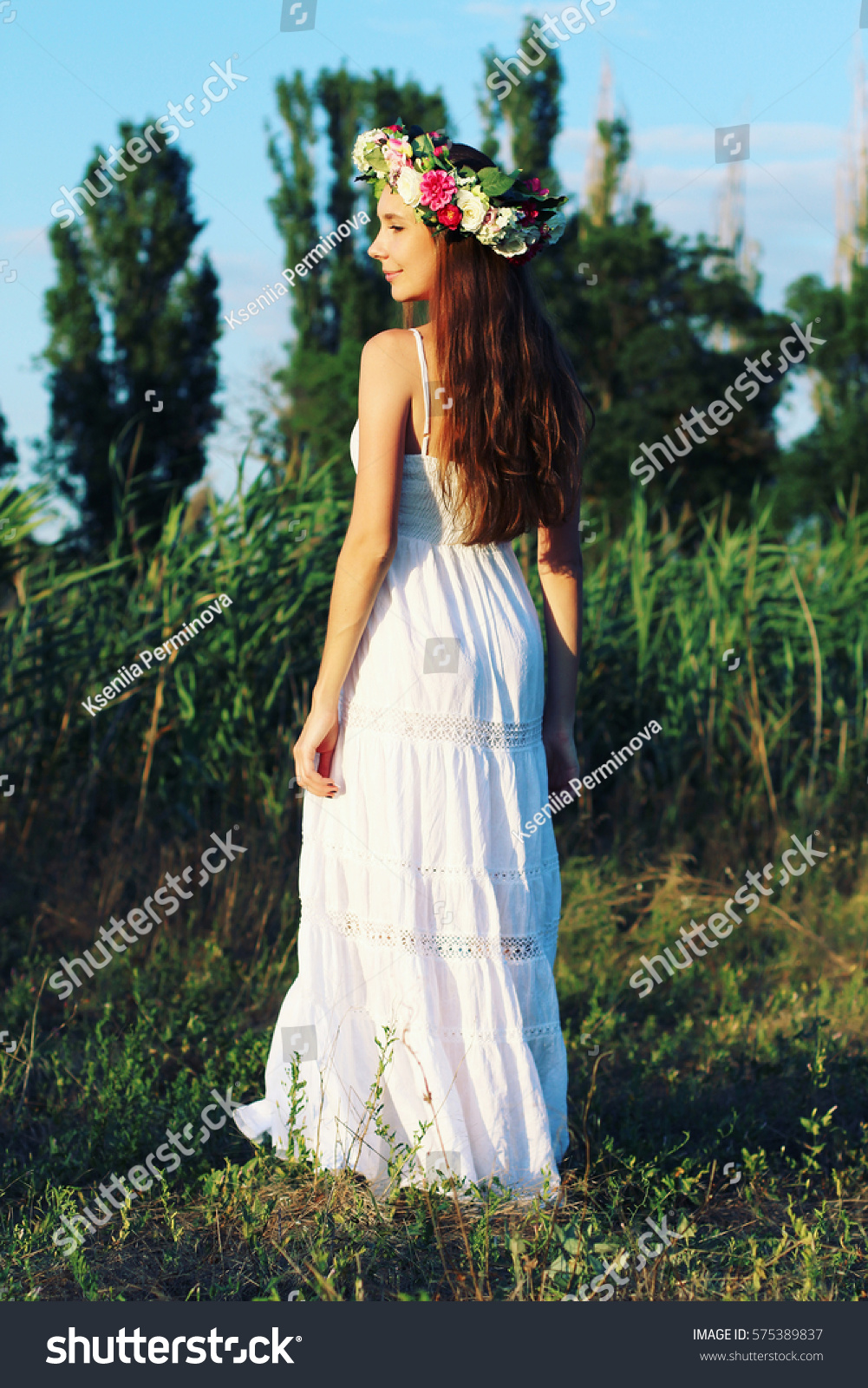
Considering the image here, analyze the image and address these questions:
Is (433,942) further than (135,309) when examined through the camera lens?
No

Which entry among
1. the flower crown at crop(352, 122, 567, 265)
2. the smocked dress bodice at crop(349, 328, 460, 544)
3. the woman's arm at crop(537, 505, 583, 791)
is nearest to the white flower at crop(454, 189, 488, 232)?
the flower crown at crop(352, 122, 567, 265)

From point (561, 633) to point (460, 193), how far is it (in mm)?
907

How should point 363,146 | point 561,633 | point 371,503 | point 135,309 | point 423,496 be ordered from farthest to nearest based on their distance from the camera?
point 135,309 → point 561,633 → point 363,146 → point 423,496 → point 371,503

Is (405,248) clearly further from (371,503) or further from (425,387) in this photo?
(371,503)

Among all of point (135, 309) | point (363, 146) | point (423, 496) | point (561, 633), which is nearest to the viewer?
point (423, 496)

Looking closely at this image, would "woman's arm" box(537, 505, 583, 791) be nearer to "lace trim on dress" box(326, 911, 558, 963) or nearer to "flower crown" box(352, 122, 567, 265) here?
"lace trim on dress" box(326, 911, 558, 963)

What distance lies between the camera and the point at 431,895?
2.28 metres

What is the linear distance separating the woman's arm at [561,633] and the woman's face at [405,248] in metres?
0.55

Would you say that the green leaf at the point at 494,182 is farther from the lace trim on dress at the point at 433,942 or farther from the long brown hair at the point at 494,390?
the lace trim on dress at the point at 433,942

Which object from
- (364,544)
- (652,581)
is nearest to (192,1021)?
(364,544)

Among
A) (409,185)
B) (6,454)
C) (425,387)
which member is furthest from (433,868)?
(6,454)

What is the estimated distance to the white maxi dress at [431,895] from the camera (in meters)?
2.26

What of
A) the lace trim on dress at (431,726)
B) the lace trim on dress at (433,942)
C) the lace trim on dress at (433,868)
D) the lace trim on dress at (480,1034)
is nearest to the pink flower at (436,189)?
the lace trim on dress at (431,726)

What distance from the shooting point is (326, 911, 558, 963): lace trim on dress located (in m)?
2.27
